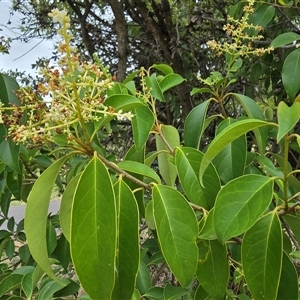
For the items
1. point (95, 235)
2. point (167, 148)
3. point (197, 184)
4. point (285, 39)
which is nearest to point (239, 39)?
point (285, 39)

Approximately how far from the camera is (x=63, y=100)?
1.94 feet

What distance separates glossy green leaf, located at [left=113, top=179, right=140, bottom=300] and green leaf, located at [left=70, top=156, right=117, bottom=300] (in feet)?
0.21

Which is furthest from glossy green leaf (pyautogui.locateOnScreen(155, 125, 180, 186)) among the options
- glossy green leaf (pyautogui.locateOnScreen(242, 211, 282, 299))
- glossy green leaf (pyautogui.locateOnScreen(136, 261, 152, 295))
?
glossy green leaf (pyautogui.locateOnScreen(242, 211, 282, 299))

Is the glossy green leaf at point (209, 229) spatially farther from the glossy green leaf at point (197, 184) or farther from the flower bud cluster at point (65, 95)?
the flower bud cluster at point (65, 95)

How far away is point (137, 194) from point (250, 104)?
0.38 metres

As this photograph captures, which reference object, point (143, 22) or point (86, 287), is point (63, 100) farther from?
point (143, 22)

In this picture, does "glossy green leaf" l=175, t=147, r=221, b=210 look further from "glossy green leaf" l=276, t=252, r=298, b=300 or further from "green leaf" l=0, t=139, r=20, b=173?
"green leaf" l=0, t=139, r=20, b=173

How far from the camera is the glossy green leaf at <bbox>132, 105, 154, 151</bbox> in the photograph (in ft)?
2.67

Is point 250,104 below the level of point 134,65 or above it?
below

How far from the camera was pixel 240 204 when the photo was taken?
668mm

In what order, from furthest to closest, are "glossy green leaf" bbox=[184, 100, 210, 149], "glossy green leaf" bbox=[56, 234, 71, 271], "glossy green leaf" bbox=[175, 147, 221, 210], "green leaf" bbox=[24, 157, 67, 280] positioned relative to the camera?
"glossy green leaf" bbox=[56, 234, 71, 271] → "glossy green leaf" bbox=[184, 100, 210, 149] → "glossy green leaf" bbox=[175, 147, 221, 210] → "green leaf" bbox=[24, 157, 67, 280]

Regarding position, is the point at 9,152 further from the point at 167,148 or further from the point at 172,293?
the point at 172,293

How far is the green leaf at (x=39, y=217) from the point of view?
0.67 m

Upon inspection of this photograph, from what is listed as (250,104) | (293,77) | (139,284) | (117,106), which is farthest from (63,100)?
(293,77)
